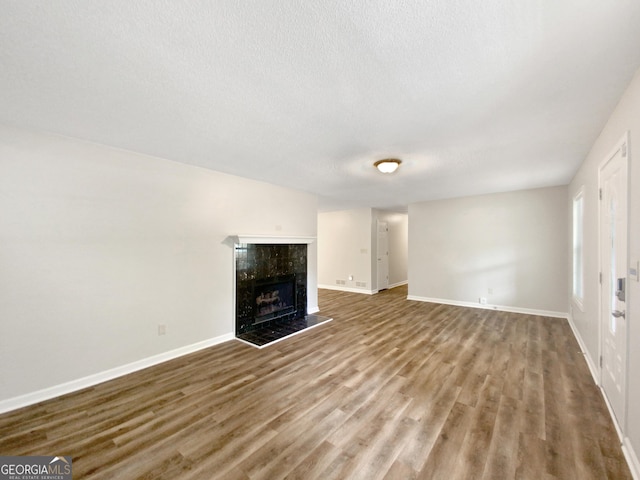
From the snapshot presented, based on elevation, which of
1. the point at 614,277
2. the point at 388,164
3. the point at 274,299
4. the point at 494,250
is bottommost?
the point at 274,299

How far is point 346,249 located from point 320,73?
626 cm

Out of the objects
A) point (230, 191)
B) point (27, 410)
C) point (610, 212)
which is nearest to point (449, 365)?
point (610, 212)

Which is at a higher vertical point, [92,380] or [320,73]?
[320,73]

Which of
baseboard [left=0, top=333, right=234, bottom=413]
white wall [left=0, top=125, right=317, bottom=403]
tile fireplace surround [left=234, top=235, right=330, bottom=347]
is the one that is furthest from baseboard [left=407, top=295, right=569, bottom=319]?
baseboard [left=0, top=333, right=234, bottom=413]

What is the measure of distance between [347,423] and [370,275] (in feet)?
17.2

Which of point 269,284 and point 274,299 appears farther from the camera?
point 274,299

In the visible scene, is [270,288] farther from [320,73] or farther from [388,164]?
[320,73]

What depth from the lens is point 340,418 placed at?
2053 millimetres

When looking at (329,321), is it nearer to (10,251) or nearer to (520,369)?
(520,369)

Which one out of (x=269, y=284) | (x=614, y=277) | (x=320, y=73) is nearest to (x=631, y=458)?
(x=614, y=277)

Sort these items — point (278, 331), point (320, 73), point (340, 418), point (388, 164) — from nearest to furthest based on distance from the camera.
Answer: point (320, 73), point (340, 418), point (388, 164), point (278, 331)

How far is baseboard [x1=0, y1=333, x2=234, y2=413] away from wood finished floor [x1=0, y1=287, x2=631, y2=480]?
9 cm

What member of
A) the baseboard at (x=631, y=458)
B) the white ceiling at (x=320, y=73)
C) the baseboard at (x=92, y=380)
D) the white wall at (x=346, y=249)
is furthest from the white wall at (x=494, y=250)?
the baseboard at (x=92, y=380)

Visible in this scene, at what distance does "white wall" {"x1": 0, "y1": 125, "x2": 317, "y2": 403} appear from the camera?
7.39 feet
